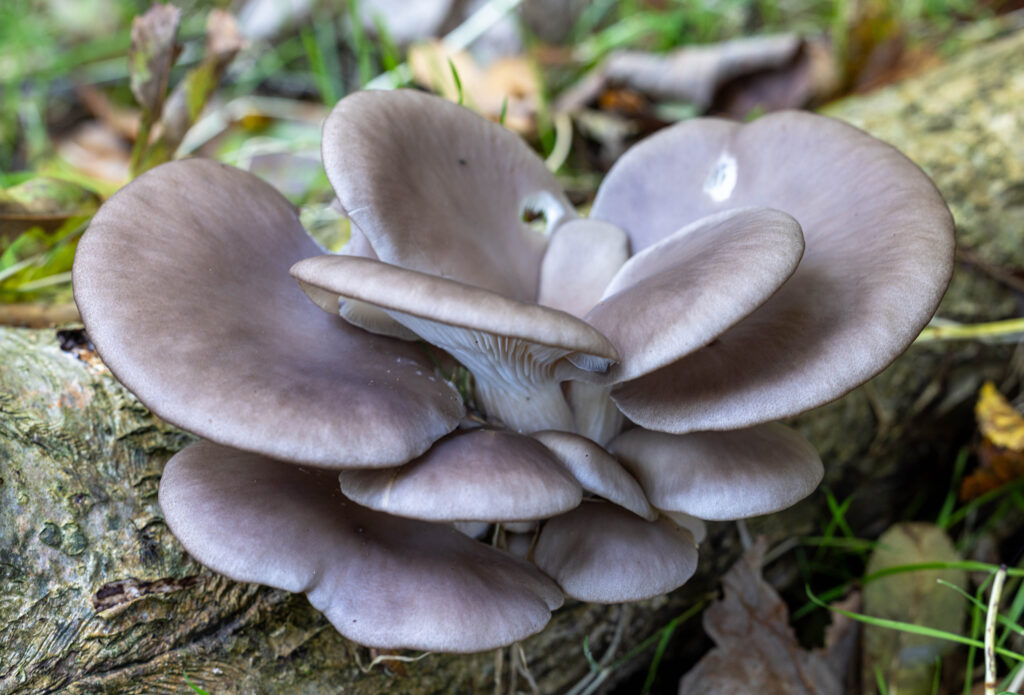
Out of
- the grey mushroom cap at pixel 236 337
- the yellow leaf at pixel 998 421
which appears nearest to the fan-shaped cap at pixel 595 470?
the grey mushroom cap at pixel 236 337

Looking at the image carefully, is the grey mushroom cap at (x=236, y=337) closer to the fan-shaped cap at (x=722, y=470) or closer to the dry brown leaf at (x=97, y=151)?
the fan-shaped cap at (x=722, y=470)

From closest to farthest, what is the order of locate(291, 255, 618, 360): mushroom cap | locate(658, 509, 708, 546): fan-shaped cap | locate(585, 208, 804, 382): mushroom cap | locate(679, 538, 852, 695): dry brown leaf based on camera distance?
locate(291, 255, 618, 360): mushroom cap < locate(585, 208, 804, 382): mushroom cap < locate(658, 509, 708, 546): fan-shaped cap < locate(679, 538, 852, 695): dry brown leaf

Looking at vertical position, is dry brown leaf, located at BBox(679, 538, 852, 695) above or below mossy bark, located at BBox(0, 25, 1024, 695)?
below

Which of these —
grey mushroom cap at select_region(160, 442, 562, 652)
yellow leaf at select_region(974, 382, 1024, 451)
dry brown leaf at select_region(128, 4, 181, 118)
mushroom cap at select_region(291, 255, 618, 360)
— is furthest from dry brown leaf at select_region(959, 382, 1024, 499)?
dry brown leaf at select_region(128, 4, 181, 118)

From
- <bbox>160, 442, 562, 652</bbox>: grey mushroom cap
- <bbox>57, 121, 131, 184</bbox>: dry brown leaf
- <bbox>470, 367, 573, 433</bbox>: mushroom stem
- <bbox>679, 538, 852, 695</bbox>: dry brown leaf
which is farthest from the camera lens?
<bbox>57, 121, 131, 184</bbox>: dry brown leaf

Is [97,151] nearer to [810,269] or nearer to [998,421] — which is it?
[810,269]

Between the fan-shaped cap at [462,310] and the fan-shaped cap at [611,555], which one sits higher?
the fan-shaped cap at [462,310]

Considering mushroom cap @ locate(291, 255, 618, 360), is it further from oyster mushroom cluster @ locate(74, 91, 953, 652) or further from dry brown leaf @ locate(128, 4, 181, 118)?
dry brown leaf @ locate(128, 4, 181, 118)
